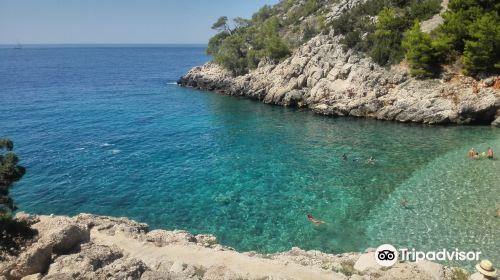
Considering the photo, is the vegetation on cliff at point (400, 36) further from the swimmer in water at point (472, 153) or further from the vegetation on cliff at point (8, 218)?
the vegetation on cliff at point (8, 218)

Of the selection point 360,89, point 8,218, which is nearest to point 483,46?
point 360,89

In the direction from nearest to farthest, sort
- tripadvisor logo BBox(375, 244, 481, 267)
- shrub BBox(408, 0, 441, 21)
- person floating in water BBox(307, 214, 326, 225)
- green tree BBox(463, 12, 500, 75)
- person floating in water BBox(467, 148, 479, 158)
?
tripadvisor logo BBox(375, 244, 481, 267) < person floating in water BBox(307, 214, 326, 225) < person floating in water BBox(467, 148, 479, 158) < green tree BBox(463, 12, 500, 75) < shrub BBox(408, 0, 441, 21)

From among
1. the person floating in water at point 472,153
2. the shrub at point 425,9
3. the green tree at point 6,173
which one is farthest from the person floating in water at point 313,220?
the shrub at point 425,9

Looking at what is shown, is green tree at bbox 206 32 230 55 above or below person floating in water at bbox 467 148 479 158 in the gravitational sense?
above

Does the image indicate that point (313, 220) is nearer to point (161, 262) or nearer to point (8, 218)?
point (161, 262)

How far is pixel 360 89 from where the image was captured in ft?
169

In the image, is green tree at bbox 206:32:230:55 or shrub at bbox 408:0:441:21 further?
green tree at bbox 206:32:230:55

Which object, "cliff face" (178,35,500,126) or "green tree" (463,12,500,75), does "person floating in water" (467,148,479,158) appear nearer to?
"cliff face" (178,35,500,126)

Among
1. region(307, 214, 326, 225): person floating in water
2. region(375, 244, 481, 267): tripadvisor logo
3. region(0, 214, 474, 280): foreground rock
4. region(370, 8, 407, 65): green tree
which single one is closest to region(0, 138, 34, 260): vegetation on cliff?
region(0, 214, 474, 280): foreground rock

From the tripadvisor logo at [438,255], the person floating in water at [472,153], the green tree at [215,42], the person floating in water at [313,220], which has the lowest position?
the person floating in water at [313,220]

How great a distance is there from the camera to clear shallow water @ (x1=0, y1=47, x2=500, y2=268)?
74.9 feet

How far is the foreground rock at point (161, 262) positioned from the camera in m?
13.5

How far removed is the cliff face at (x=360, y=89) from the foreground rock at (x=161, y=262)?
3452cm

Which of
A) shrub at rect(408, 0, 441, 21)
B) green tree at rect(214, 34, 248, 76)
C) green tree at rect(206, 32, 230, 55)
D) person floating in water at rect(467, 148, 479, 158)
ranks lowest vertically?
person floating in water at rect(467, 148, 479, 158)
